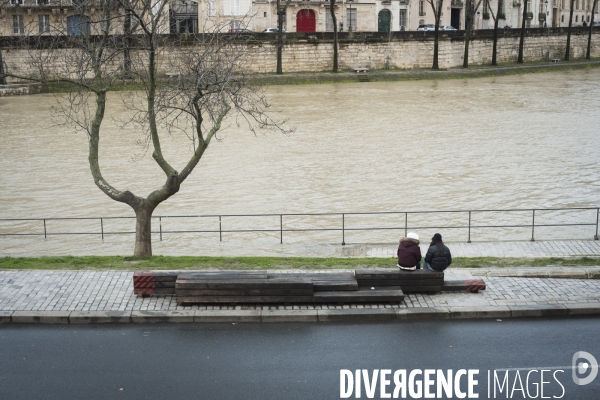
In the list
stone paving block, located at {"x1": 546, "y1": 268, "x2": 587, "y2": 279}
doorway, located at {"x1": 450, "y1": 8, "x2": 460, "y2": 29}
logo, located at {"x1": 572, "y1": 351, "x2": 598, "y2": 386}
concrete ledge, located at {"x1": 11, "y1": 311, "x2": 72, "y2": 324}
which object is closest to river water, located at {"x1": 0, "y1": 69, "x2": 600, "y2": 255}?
stone paving block, located at {"x1": 546, "y1": 268, "x2": 587, "y2": 279}

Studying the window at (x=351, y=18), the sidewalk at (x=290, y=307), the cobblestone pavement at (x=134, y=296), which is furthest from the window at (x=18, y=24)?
the cobblestone pavement at (x=134, y=296)

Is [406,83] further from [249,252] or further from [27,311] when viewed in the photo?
[27,311]

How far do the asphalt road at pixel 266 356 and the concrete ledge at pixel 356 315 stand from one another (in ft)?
0.67

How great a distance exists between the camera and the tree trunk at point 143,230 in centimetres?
1575

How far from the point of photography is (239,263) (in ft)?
48.9

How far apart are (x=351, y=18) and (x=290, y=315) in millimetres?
60435

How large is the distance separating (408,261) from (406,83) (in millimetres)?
43960

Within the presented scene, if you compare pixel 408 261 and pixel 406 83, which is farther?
pixel 406 83

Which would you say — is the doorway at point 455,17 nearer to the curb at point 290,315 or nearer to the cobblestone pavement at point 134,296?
the cobblestone pavement at point 134,296

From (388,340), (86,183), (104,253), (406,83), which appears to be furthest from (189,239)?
(406,83)

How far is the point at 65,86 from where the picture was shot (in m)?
47.8

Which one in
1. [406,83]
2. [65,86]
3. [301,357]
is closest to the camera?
[301,357]

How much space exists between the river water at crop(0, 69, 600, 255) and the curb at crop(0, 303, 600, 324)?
5.83 meters

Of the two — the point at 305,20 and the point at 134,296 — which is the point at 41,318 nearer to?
the point at 134,296
